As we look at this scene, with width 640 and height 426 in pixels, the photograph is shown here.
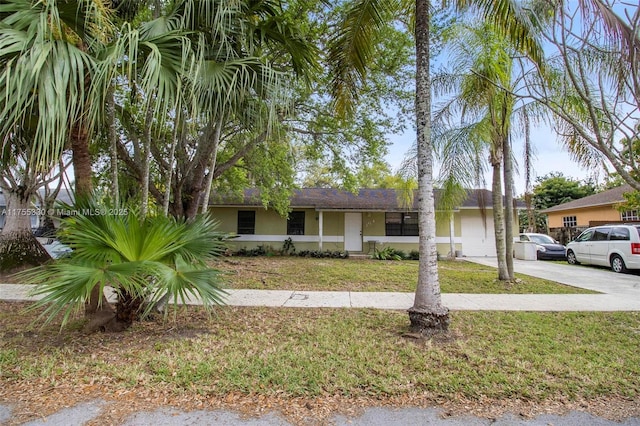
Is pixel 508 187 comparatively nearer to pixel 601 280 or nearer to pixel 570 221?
pixel 601 280

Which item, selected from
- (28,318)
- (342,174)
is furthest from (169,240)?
(342,174)

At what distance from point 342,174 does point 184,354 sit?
8996 millimetres

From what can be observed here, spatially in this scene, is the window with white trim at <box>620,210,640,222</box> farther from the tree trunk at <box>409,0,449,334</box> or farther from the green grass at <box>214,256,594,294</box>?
the tree trunk at <box>409,0,449,334</box>

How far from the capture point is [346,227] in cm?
1677

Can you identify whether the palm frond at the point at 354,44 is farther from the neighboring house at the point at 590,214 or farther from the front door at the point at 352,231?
→ the neighboring house at the point at 590,214

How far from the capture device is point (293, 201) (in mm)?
16562

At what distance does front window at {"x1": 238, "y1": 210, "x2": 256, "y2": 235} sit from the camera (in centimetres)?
1683

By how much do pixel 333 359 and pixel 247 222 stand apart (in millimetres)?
13879

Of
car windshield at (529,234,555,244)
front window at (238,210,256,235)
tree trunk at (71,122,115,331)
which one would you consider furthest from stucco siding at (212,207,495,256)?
tree trunk at (71,122,115,331)

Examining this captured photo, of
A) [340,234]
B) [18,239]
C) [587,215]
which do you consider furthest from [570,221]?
[18,239]

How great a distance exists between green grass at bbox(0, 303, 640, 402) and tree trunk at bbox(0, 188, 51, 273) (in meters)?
4.89

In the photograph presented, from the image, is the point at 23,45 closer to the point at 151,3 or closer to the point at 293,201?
the point at 151,3

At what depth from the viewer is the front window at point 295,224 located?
16.9 m

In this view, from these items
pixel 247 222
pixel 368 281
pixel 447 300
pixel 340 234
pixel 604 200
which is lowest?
pixel 447 300
